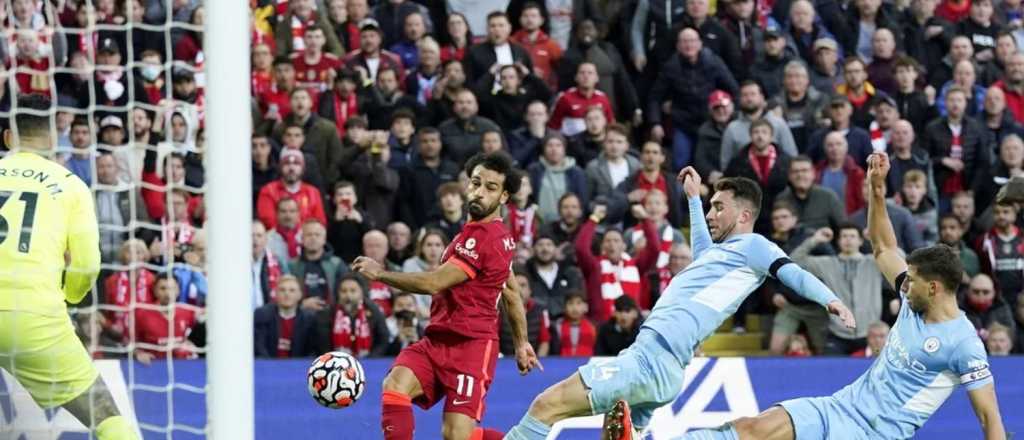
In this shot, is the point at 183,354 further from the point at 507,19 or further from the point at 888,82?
the point at 888,82

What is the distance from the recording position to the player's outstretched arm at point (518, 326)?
951cm

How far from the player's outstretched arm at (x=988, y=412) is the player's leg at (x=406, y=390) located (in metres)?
2.71

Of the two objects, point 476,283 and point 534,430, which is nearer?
point 534,430

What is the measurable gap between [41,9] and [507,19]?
462 centimetres

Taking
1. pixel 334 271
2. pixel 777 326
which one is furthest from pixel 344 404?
pixel 777 326

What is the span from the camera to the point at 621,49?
1677 cm

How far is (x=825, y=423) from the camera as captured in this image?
28.9 feet

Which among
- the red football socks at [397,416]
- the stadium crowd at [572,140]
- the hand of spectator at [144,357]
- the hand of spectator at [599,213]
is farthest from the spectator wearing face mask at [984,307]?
the hand of spectator at [144,357]

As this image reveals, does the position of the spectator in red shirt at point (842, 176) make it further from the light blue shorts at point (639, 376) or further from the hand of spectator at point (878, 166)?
the light blue shorts at point (639, 376)

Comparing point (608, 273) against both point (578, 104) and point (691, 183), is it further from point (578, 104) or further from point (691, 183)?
point (691, 183)

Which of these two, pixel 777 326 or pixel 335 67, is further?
pixel 335 67

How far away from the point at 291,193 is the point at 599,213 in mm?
2471

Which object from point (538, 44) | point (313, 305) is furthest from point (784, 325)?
point (538, 44)

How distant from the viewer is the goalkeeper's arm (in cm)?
859
